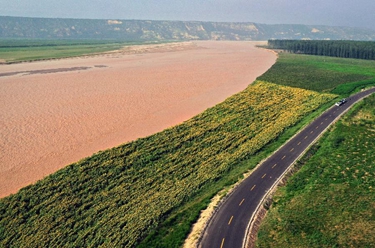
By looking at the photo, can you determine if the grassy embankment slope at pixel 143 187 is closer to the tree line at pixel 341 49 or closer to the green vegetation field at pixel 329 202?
the green vegetation field at pixel 329 202

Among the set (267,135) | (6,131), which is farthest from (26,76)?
(267,135)

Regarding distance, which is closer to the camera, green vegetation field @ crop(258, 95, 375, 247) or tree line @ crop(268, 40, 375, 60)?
green vegetation field @ crop(258, 95, 375, 247)

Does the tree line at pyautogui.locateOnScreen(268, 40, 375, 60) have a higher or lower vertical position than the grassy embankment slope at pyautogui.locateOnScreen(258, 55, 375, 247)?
higher

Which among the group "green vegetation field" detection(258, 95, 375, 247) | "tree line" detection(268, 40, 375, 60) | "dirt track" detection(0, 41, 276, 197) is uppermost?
"tree line" detection(268, 40, 375, 60)

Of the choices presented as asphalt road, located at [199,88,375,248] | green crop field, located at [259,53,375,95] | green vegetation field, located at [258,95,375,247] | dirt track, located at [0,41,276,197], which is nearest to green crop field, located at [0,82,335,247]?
asphalt road, located at [199,88,375,248]

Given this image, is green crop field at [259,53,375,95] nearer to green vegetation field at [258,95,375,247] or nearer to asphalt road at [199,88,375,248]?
asphalt road at [199,88,375,248]

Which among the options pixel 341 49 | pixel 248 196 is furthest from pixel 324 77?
pixel 248 196

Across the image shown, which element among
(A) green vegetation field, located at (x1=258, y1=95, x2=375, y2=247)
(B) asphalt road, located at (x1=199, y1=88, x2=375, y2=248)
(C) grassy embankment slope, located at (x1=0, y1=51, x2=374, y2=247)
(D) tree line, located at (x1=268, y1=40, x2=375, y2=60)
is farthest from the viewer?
(D) tree line, located at (x1=268, y1=40, x2=375, y2=60)
